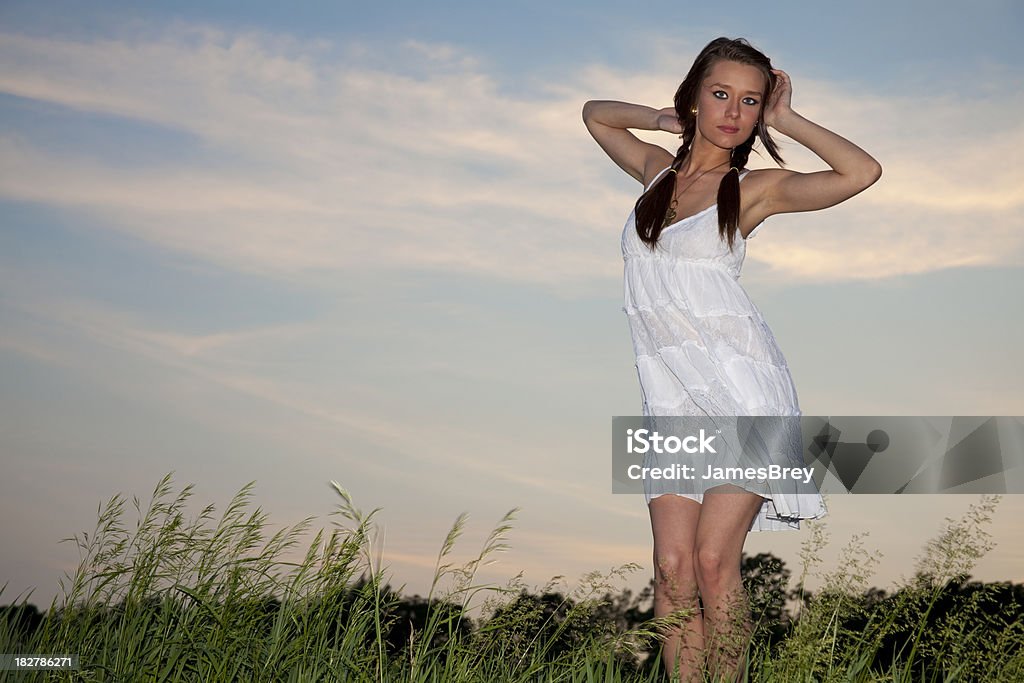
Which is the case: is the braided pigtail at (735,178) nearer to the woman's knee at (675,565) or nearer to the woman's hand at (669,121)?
the woman's hand at (669,121)

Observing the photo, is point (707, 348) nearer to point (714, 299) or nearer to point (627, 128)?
point (714, 299)

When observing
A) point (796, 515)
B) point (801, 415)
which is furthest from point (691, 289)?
point (796, 515)

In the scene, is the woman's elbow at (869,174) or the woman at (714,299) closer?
the woman at (714,299)

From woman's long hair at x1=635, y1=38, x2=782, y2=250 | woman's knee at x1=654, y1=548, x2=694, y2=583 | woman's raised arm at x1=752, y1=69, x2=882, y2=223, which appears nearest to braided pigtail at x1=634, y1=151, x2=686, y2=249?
woman's long hair at x1=635, y1=38, x2=782, y2=250

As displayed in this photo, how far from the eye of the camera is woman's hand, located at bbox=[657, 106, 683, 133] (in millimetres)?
5164

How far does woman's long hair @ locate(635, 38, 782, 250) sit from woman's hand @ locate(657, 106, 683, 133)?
14 centimetres

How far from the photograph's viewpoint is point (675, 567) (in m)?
4.19

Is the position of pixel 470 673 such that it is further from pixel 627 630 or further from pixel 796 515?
pixel 796 515

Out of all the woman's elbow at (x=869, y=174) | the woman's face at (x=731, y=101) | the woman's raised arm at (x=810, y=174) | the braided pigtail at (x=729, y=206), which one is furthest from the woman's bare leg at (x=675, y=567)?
the woman's face at (x=731, y=101)

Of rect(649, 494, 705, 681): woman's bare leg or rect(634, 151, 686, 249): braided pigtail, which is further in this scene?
rect(634, 151, 686, 249): braided pigtail

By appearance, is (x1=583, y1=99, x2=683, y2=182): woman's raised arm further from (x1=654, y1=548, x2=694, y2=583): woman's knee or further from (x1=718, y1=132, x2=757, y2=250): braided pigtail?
(x1=654, y1=548, x2=694, y2=583): woman's knee

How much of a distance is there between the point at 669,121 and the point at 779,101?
64cm

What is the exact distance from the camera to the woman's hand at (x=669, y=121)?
16.9 ft

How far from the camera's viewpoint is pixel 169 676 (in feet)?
11.7
